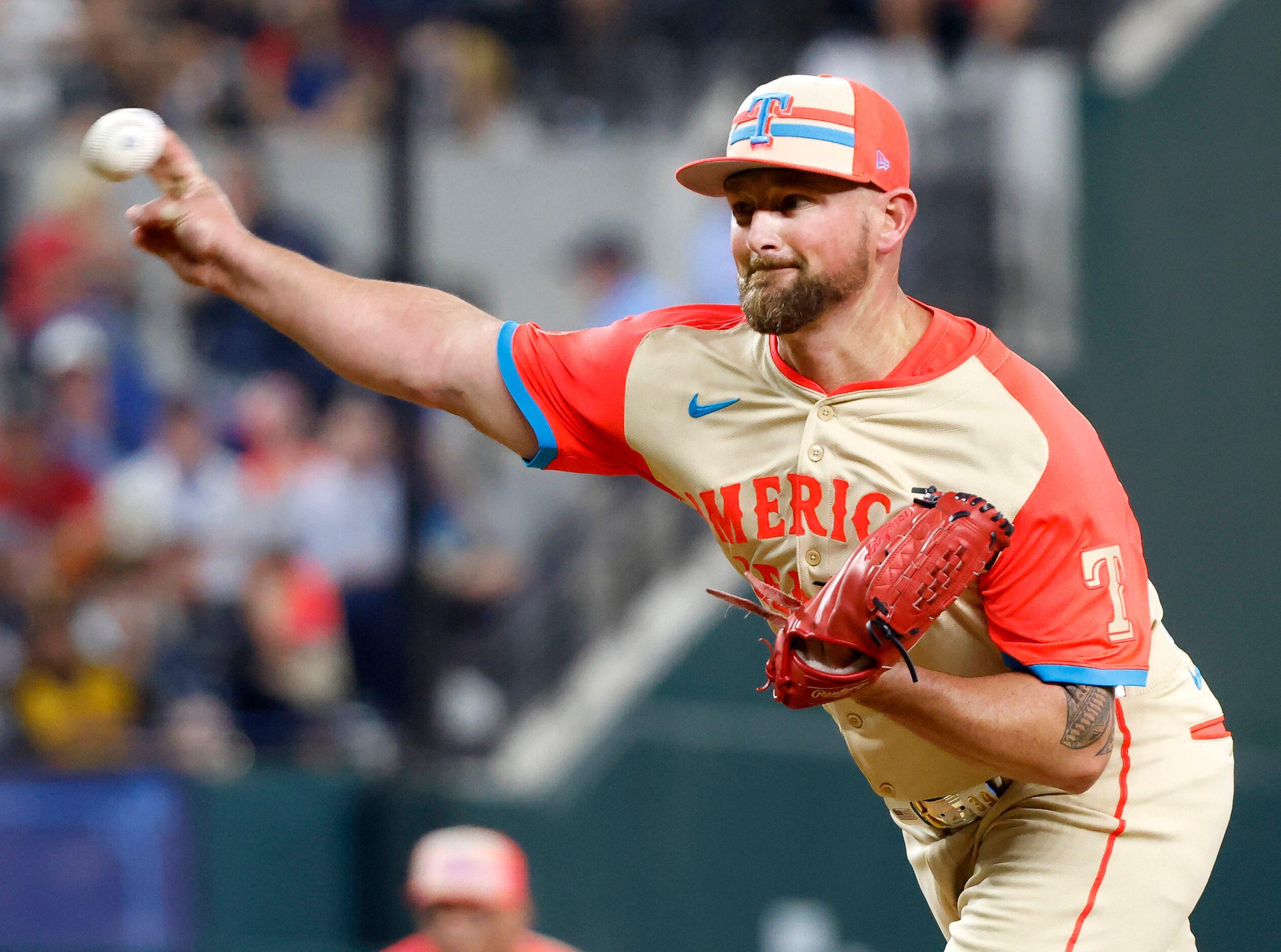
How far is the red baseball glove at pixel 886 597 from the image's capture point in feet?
8.95

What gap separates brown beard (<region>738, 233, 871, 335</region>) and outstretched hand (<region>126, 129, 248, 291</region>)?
0.98m

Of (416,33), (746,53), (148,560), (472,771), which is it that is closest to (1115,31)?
(746,53)

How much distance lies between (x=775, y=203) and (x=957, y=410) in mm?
482

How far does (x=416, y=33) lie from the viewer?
8773mm

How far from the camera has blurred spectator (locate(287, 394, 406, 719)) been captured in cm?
816

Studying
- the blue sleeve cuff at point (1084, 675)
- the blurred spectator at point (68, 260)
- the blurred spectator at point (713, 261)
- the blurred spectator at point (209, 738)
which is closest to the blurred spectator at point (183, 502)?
the blurred spectator at point (209, 738)

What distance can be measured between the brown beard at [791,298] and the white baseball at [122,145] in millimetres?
1097

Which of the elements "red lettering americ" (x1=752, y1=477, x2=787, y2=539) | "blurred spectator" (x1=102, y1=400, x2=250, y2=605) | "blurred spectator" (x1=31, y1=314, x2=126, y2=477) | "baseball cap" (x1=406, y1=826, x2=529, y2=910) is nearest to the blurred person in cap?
"baseball cap" (x1=406, y1=826, x2=529, y2=910)

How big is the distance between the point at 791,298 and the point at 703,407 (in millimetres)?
305

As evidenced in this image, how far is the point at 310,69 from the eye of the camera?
984cm

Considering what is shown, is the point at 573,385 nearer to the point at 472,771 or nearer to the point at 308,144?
the point at 472,771

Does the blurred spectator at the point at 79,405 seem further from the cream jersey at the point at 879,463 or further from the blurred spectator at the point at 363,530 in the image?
the cream jersey at the point at 879,463

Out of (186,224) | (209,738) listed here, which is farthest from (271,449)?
(186,224)

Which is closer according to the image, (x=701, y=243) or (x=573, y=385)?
(x=573, y=385)
